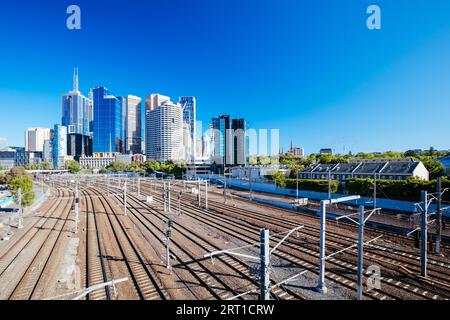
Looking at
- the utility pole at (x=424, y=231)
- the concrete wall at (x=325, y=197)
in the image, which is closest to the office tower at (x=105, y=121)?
the concrete wall at (x=325, y=197)

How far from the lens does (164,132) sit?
535 feet

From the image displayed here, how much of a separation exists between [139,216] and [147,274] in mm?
15515

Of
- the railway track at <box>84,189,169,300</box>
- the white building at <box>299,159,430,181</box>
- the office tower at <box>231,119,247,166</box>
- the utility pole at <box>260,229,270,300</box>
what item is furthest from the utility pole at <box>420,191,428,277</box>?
the office tower at <box>231,119,247,166</box>

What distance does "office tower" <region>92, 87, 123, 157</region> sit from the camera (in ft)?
587

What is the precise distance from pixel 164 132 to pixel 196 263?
15603 centimetres

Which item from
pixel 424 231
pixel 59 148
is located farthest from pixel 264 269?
pixel 59 148

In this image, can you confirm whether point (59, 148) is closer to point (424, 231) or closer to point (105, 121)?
point (105, 121)

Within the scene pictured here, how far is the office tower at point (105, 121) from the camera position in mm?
178875

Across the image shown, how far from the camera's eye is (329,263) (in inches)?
552

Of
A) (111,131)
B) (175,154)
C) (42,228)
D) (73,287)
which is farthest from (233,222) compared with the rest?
(111,131)

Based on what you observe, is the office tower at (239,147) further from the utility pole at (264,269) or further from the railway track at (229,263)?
the utility pole at (264,269)

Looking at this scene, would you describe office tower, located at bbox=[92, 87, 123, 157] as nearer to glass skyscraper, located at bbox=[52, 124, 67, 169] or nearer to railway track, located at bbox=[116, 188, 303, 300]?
glass skyscraper, located at bbox=[52, 124, 67, 169]

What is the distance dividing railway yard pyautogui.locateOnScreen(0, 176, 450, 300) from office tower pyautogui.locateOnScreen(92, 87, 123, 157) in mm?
171114
